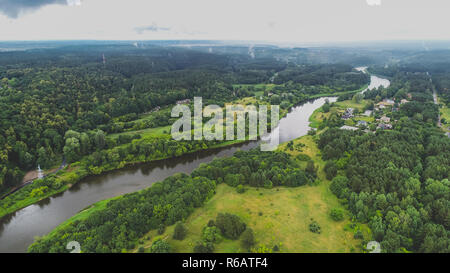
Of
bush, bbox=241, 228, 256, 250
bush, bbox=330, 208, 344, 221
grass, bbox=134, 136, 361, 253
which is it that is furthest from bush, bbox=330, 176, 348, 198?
bush, bbox=241, 228, 256, 250

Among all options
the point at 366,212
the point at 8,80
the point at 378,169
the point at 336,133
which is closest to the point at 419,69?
the point at 336,133

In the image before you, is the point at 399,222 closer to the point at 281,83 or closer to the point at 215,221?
the point at 215,221

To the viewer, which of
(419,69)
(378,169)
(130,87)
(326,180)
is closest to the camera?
(378,169)

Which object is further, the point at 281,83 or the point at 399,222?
A: the point at 281,83

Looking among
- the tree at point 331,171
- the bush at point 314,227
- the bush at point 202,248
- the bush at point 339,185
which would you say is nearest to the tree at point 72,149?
the bush at point 202,248

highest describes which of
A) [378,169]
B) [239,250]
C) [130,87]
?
[130,87]

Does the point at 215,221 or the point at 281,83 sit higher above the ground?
the point at 281,83

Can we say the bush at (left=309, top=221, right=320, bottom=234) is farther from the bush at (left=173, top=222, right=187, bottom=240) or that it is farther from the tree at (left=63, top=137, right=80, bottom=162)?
the tree at (left=63, top=137, right=80, bottom=162)
